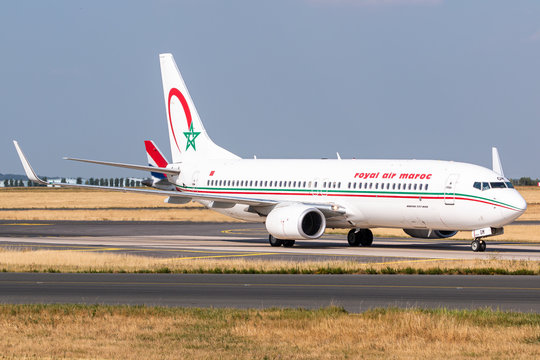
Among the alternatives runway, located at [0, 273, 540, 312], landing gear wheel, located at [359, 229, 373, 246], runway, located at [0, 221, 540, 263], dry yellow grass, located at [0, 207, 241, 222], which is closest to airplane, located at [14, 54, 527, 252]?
landing gear wheel, located at [359, 229, 373, 246]

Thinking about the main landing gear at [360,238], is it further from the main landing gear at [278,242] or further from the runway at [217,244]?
the main landing gear at [278,242]

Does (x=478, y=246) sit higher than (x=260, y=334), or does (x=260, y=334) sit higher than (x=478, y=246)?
(x=260, y=334)

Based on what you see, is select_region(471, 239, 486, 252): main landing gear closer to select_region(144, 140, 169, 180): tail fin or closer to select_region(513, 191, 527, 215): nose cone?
select_region(513, 191, 527, 215): nose cone

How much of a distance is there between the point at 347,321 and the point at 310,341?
1919 millimetres

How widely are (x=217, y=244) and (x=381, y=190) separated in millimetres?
9026

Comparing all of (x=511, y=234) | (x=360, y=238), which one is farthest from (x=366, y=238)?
(x=511, y=234)

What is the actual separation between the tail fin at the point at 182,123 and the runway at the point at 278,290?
2483 cm

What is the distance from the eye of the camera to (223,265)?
1298 inches

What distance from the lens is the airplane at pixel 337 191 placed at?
41344 mm

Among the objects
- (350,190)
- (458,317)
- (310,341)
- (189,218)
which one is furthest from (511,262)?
(189,218)

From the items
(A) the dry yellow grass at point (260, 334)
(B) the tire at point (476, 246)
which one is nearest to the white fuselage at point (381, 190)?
(B) the tire at point (476, 246)

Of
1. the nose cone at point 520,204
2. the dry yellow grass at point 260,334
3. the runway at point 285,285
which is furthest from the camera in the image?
the nose cone at point 520,204

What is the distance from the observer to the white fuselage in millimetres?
41031

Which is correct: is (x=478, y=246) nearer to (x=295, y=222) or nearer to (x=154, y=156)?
(x=295, y=222)
